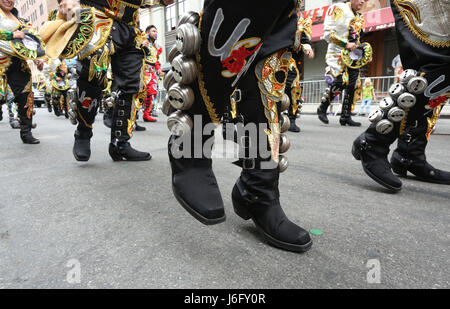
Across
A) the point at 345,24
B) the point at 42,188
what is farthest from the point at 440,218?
the point at 345,24

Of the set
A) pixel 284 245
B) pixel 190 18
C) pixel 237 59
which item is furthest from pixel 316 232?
pixel 190 18

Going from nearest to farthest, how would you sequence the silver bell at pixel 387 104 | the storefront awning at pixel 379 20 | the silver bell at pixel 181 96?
the silver bell at pixel 181 96 < the silver bell at pixel 387 104 < the storefront awning at pixel 379 20

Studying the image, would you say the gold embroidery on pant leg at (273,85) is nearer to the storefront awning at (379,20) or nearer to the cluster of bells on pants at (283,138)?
the cluster of bells on pants at (283,138)

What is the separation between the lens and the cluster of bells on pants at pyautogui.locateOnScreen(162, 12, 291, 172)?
108 centimetres

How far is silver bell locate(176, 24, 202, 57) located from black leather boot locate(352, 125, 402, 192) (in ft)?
4.34

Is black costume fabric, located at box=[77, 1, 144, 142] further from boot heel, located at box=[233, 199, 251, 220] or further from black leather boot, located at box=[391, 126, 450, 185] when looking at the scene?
black leather boot, located at box=[391, 126, 450, 185]

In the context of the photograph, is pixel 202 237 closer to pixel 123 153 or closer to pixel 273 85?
pixel 273 85

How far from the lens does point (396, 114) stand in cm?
179

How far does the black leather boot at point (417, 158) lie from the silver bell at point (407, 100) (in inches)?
8.4

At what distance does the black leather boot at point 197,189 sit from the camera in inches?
43.6

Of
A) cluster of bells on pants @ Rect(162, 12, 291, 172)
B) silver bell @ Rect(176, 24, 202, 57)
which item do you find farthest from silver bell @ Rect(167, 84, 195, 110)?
silver bell @ Rect(176, 24, 202, 57)

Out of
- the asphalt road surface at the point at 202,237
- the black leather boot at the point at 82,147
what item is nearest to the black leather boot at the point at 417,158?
the asphalt road surface at the point at 202,237

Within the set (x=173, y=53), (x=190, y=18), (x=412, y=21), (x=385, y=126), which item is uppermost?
(x=412, y=21)

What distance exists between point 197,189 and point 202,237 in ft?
0.66
